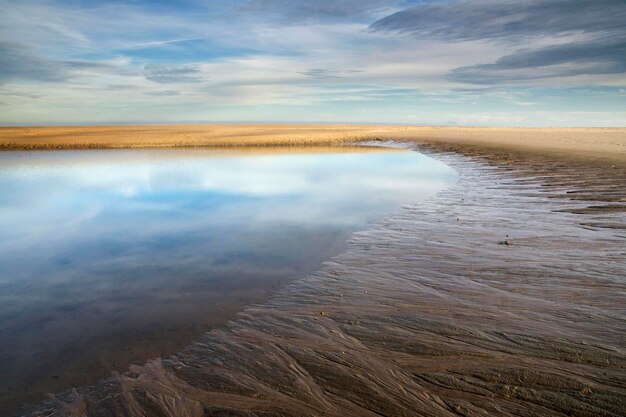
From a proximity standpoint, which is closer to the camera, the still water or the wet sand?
the wet sand

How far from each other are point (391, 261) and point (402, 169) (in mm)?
17864

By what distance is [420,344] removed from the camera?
→ 4.80 meters

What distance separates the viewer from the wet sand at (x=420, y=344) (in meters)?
3.86

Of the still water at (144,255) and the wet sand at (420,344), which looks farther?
the still water at (144,255)

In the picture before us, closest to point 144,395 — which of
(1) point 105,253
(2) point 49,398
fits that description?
(2) point 49,398

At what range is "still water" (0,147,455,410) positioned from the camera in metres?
5.07

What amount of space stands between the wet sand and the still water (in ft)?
2.01

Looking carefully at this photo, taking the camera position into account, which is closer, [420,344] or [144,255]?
[420,344]

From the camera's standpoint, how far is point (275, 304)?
19.9 feet

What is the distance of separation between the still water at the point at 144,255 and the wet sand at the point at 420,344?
61 centimetres

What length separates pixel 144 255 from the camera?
894 centimetres

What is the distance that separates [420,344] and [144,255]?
21.2 ft

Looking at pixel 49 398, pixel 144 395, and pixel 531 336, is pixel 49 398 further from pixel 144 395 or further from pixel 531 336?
pixel 531 336

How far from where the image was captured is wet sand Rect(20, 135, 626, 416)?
386 centimetres
